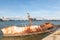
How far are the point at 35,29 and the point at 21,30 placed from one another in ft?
8.67

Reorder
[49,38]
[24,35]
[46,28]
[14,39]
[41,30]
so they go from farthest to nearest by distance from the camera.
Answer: [46,28] → [41,30] → [24,35] → [14,39] → [49,38]

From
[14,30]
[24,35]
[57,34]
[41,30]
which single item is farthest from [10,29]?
[57,34]

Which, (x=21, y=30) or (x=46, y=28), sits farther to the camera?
(x=46, y=28)

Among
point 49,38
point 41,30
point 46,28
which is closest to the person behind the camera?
point 49,38

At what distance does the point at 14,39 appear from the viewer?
29.0m

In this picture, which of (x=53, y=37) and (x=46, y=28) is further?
(x=46, y=28)

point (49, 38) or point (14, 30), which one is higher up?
point (49, 38)

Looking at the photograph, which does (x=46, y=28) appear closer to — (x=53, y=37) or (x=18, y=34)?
(x=18, y=34)

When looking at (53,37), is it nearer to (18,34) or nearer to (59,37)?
(59,37)

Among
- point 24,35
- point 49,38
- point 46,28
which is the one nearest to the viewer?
point 49,38

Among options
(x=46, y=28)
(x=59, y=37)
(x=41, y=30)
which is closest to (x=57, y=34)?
(x=59, y=37)

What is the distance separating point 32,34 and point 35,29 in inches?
54.8

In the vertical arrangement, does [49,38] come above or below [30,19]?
above

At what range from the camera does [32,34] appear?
105ft
